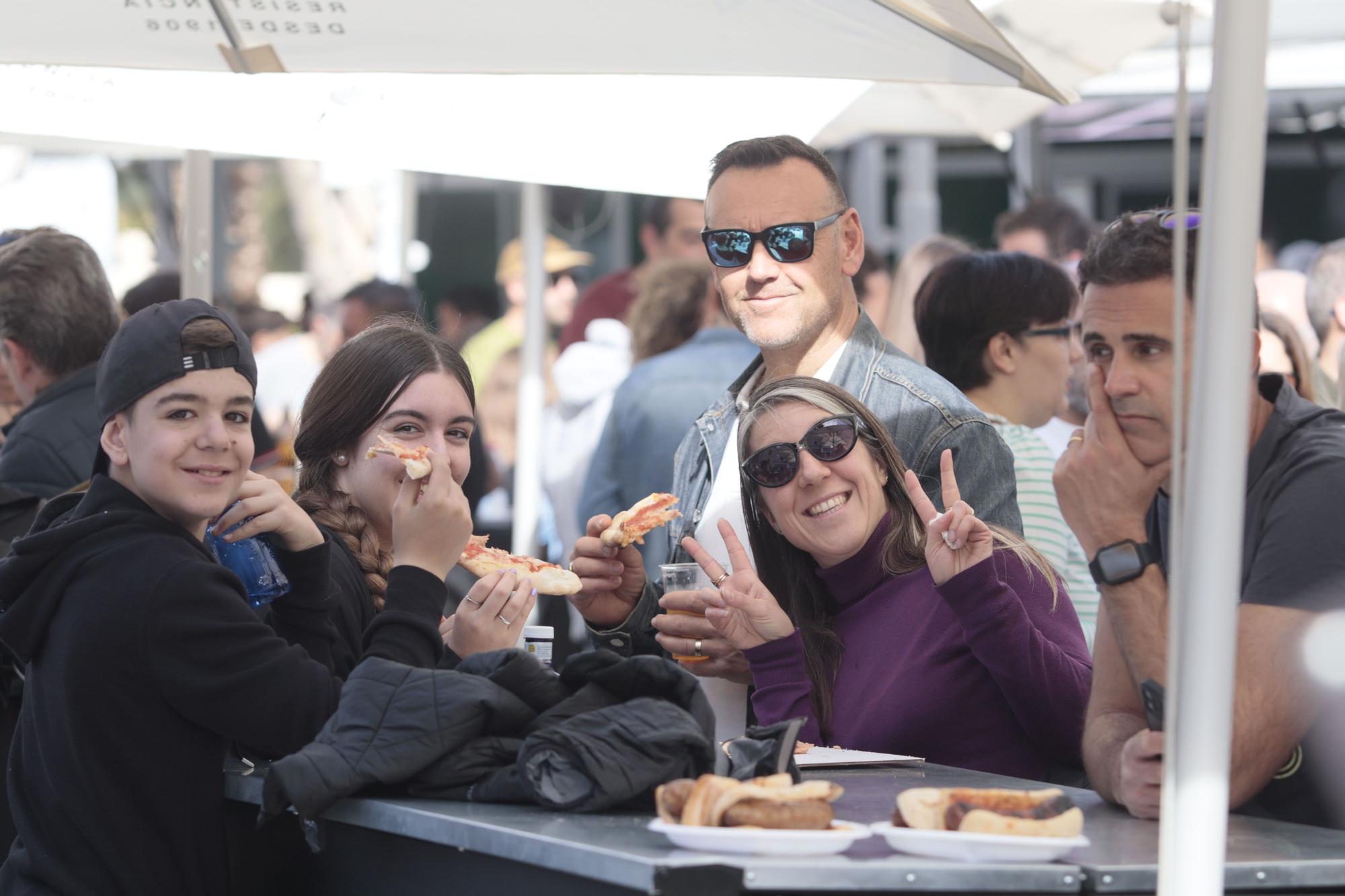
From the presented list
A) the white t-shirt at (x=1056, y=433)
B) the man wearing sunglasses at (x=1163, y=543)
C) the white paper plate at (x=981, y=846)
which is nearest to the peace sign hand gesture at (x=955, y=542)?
the man wearing sunglasses at (x=1163, y=543)

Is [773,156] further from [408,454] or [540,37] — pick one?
[408,454]

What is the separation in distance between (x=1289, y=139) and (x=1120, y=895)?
44.5 ft

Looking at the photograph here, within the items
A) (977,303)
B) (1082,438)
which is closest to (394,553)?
(1082,438)

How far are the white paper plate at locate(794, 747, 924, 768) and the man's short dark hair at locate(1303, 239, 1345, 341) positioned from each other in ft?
13.9

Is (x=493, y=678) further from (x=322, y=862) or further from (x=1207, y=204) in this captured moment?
(x=1207, y=204)

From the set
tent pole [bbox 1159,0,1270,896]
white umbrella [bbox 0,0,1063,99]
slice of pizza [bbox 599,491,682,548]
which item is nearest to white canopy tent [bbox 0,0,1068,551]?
white umbrella [bbox 0,0,1063,99]

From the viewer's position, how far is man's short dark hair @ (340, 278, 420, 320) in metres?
8.45

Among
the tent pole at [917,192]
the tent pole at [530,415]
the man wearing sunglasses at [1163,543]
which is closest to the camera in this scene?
the man wearing sunglasses at [1163,543]

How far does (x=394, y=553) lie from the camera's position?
3.13m

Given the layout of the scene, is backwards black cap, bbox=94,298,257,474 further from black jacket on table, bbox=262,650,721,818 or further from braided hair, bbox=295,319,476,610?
black jacket on table, bbox=262,650,721,818

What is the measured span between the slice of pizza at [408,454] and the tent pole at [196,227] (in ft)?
7.50

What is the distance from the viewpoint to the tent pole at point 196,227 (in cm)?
568

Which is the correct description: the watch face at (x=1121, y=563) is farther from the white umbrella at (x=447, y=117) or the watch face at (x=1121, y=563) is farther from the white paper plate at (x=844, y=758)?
the white umbrella at (x=447, y=117)

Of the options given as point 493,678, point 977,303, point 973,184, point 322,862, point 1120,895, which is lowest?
point 322,862
